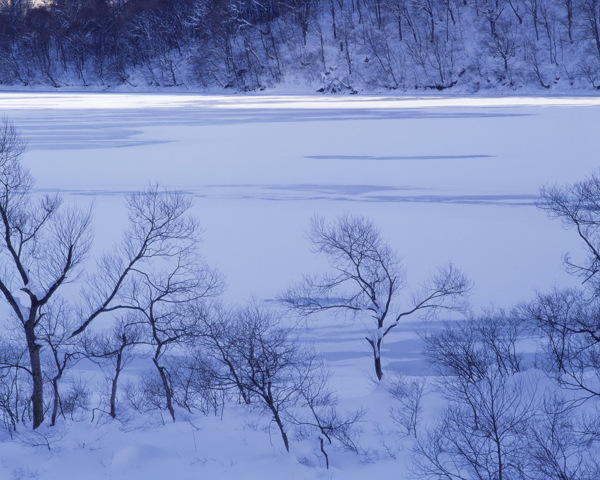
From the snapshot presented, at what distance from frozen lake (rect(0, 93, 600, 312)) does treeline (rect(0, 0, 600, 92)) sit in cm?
861

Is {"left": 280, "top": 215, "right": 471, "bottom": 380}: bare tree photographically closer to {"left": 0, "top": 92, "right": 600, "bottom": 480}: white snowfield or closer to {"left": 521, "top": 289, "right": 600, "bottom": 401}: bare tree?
{"left": 0, "top": 92, "right": 600, "bottom": 480}: white snowfield

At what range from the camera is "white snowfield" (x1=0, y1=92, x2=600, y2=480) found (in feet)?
35.1

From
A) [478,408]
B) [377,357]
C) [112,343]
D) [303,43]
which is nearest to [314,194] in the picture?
[112,343]

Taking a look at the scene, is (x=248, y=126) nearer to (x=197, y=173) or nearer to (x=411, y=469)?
(x=197, y=173)

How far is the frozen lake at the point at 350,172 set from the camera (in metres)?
18.4

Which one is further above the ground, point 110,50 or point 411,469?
point 110,50

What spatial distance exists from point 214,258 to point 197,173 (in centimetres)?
960

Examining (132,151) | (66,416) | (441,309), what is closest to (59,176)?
(132,151)

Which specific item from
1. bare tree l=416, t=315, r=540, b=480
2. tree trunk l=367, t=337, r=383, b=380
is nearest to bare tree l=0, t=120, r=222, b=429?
tree trunk l=367, t=337, r=383, b=380

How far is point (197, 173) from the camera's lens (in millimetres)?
28094

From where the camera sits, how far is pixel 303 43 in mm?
60938

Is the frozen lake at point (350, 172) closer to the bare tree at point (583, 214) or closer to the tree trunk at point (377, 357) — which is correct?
the bare tree at point (583, 214)

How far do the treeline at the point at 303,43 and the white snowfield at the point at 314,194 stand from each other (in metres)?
8.28

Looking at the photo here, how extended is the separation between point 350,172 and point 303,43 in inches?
1477
